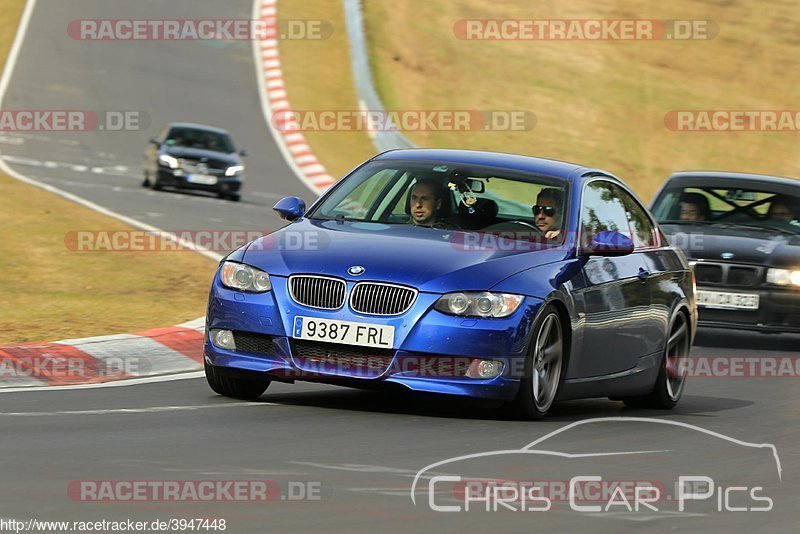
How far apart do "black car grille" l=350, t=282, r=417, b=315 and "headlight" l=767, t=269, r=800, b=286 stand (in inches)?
272

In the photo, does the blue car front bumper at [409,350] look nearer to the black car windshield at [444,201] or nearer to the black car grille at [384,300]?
the black car grille at [384,300]

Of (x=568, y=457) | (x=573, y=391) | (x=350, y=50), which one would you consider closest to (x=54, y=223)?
(x=573, y=391)

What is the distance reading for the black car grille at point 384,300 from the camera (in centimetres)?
859

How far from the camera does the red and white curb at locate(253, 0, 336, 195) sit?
29078mm

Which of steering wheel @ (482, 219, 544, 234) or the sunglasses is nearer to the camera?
steering wheel @ (482, 219, 544, 234)

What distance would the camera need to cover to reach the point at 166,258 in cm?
1653

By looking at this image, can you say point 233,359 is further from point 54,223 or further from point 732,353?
point 54,223

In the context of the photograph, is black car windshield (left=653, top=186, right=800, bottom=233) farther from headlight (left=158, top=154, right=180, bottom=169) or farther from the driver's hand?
headlight (left=158, top=154, right=180, bottom=169)

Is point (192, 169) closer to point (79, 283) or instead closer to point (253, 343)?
point (79, 283)

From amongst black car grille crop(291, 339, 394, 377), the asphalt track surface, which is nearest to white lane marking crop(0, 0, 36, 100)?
the asphalt track surface

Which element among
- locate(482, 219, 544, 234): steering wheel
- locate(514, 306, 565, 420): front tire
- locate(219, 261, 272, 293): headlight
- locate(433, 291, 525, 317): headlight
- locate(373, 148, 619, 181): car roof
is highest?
locate(373, 148, 619, 181): car roof

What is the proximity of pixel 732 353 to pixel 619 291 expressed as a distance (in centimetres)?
486

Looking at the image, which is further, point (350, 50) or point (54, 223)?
point (350, 50)

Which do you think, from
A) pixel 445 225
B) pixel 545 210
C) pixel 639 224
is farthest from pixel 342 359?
pixel 639 224
